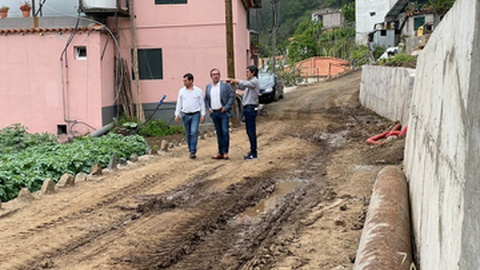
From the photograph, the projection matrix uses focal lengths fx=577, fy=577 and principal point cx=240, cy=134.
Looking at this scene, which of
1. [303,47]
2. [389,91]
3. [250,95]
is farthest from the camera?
[303,47]

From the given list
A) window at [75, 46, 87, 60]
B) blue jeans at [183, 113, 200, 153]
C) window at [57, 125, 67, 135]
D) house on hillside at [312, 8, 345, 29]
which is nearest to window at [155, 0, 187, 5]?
window at [75, 46, 87, 60]

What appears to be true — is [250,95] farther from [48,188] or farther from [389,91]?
[389,91]

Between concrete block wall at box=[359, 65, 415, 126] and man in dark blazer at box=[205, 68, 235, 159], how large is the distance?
4218mm

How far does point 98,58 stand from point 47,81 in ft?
6.80

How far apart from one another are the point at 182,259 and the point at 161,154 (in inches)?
296

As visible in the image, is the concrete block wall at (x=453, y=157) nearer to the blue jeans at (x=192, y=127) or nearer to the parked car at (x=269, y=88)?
the blue jeans at (x=192, y=127)

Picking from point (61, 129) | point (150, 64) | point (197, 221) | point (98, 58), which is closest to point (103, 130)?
point (61, 129)

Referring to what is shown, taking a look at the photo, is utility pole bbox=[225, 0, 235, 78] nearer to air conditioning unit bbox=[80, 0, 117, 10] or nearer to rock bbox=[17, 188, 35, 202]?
air conditioning unit bbox=[80, 0, 117, 10]

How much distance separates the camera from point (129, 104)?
72.5ft

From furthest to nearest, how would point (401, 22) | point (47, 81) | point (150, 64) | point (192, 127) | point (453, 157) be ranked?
point (401, 22) → point (150, 64) → point (47, 81) → point (192, 127) → point (453, 157)

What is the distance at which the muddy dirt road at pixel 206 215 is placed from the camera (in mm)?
5875

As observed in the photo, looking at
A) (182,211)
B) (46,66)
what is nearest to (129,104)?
(46,66)

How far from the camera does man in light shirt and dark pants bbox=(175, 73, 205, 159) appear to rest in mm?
11922

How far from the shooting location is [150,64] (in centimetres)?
2220
